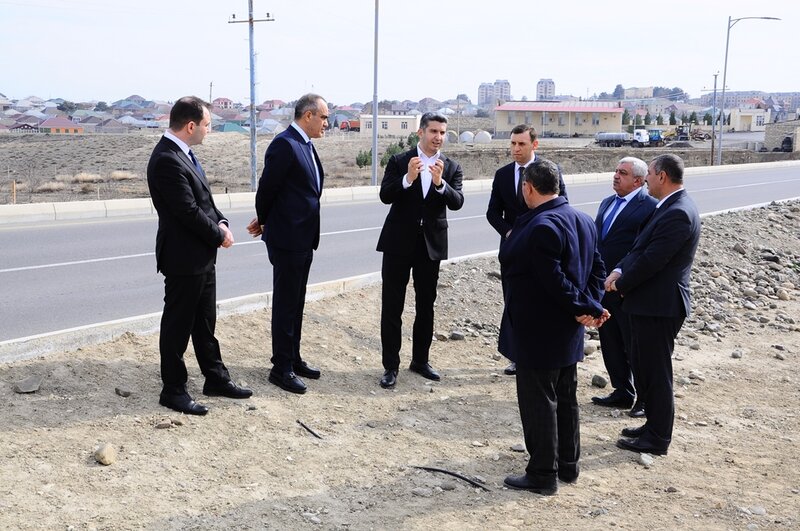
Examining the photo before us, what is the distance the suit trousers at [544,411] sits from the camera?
4.96 meters

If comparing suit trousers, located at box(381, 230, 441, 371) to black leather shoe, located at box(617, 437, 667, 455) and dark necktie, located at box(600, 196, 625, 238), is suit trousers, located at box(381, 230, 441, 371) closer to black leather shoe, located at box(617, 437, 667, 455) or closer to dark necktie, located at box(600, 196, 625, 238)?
dark necktie, located at box(600, 196, 625, 238)

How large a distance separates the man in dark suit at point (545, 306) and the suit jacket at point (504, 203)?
199 centimetres

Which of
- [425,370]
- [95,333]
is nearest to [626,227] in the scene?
[425,370]

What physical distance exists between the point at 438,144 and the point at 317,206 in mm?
1026

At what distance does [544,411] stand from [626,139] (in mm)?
80598

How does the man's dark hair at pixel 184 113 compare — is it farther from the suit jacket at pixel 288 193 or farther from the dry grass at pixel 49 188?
the dry grass at pixel 49 188

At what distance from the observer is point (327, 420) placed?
5.83m

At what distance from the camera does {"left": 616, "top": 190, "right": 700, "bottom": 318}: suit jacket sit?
5.65 metres

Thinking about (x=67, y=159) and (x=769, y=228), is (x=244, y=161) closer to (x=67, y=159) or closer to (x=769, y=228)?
(x=67, y=159)

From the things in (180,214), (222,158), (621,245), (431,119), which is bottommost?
(222,158)

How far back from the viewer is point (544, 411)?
496cm

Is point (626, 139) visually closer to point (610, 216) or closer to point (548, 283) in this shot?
point (610, 216)

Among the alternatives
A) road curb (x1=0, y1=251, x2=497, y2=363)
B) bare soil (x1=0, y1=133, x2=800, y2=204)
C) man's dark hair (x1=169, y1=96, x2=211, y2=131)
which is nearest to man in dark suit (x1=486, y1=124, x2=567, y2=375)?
road curb (x1=0, y1=251, x2=497, y2=363)

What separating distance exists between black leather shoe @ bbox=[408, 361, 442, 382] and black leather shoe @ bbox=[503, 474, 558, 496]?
1987mm
